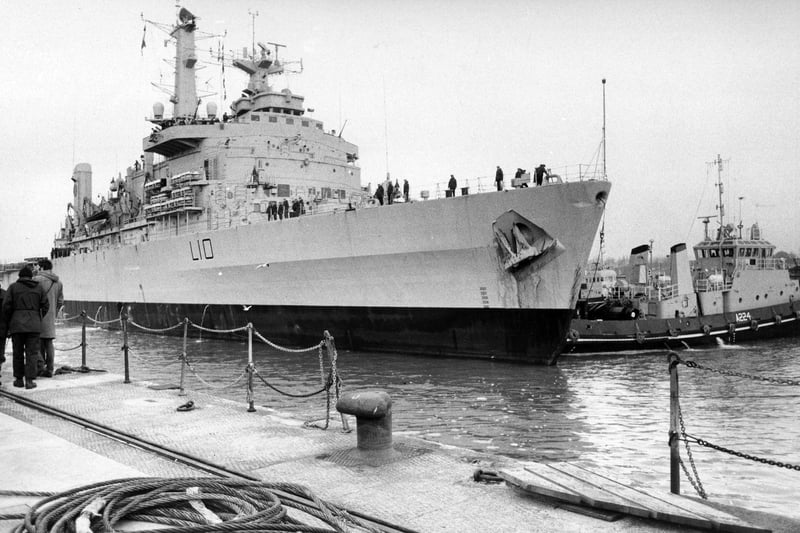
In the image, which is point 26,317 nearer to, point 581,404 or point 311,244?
point 581,404

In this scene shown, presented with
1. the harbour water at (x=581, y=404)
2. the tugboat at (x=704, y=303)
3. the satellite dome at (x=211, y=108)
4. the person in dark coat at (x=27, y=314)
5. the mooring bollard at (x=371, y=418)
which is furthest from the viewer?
the satellite dome at (x=211, y=108)

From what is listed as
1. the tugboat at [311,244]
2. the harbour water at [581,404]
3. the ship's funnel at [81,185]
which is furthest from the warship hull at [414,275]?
the ship's funnel at [81,185]

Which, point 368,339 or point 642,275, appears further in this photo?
point 642,275

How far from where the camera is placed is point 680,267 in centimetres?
2136

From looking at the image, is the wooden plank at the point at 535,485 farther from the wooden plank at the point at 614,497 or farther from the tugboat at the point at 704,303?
the tugboat at the point at 704,303

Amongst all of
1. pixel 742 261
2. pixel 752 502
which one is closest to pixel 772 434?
pixel 752 502

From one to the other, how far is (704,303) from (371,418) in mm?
20347

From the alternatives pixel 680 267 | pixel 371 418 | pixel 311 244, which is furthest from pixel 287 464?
pixel 680 267

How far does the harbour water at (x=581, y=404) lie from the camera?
21.5 feet

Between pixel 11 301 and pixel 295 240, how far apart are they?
981 centimetres

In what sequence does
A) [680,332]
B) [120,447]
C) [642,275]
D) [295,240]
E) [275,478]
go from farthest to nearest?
[642,275], [680,332], [295,240], [120,447], [275,478]

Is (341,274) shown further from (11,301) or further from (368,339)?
(11,301)

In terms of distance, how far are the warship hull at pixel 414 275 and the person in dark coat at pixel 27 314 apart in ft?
28.5

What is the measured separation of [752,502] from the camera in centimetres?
541
